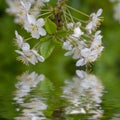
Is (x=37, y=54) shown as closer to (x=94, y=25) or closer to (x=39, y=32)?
(x=39, y=32)

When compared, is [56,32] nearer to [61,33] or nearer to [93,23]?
[61,33]

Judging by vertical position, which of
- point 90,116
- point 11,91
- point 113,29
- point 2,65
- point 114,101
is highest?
point 113,29

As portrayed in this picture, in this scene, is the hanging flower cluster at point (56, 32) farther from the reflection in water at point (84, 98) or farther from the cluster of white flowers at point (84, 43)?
the reflection in water at point (84, 98)

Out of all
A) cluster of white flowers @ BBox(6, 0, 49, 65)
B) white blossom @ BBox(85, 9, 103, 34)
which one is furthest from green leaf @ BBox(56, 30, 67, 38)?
white blossom @ BBox(85, 9, 103, 34)

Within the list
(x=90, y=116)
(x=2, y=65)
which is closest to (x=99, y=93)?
(x=90, y=116)

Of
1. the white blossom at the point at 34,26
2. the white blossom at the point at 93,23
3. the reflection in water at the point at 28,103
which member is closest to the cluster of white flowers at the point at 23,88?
the reflection in water at the point at 28,103

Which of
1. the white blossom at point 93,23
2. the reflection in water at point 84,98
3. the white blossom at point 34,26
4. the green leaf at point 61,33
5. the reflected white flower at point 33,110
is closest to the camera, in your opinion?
the reflected white flower at point 33,110

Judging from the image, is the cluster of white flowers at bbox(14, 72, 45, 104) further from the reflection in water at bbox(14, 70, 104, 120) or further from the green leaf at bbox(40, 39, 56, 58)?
the green leaf at bbox(40, 39, 56, 58)
